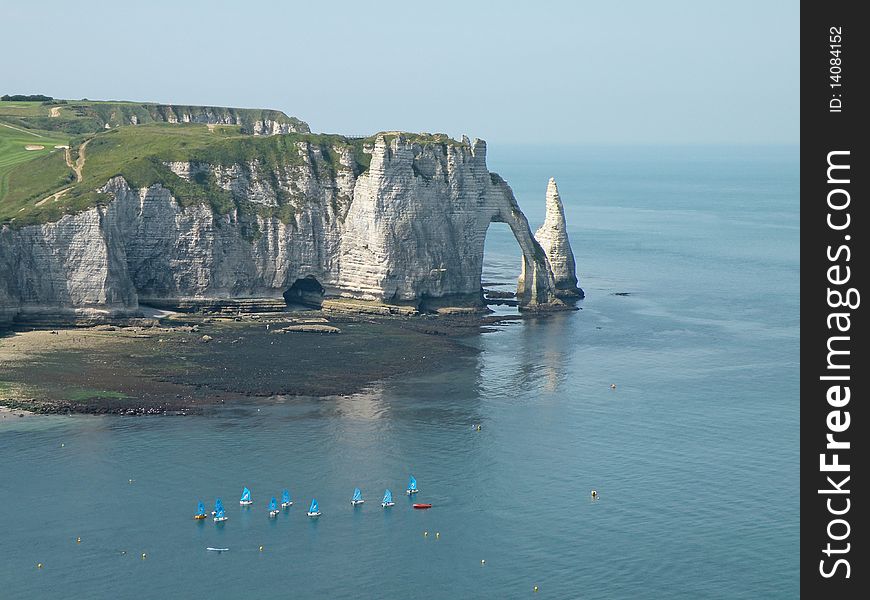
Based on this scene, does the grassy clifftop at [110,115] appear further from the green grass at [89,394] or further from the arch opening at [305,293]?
the green grass at [89,394]

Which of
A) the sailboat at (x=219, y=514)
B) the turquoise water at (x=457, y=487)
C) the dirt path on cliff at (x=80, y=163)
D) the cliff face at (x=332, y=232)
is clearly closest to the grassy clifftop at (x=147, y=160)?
the dirt path on cliff at (x=80, y=163)
